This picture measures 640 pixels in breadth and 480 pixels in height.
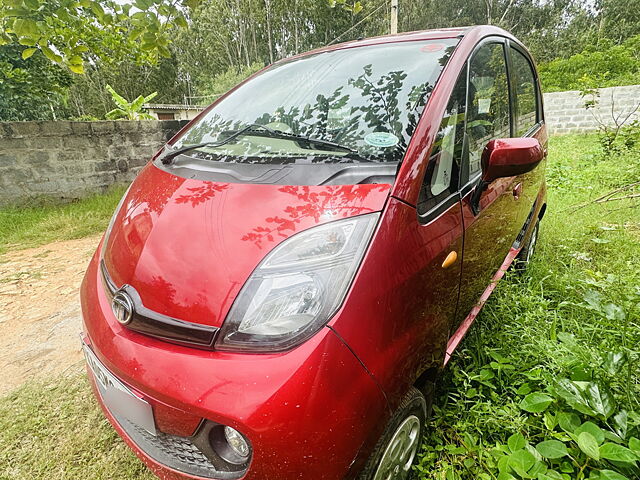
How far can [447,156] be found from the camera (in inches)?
51.9

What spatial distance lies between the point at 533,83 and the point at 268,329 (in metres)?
2.78

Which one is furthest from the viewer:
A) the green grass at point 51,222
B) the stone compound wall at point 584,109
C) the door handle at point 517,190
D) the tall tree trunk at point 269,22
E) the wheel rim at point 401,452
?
the tall tree trunk at point 269,22

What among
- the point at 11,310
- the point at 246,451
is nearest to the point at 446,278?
the point at 246,451

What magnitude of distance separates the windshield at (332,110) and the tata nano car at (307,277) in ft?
0.03

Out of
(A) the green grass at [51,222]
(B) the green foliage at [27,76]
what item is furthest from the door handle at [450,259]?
(B) the green foliage at [27,76]

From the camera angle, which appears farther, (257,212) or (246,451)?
(257,212)

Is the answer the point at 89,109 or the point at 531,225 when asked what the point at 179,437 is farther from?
the point at 89,109

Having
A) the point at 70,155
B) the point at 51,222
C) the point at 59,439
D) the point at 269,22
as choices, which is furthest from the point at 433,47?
Answer: the point at 269,22

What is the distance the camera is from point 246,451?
93cm

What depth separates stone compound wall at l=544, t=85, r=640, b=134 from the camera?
9.27 metres

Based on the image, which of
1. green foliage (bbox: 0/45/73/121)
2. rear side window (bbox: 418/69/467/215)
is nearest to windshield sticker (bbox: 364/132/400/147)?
rear side window (bbox: 418/69/467/215)

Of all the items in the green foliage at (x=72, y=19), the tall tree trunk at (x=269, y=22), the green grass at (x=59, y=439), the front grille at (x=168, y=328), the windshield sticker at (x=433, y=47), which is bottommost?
the green grass at (x=59, y=439)

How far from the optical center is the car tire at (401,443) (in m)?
1.03

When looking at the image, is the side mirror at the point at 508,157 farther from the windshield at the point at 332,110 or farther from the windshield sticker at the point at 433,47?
the windshield sticker at the point at 433,47
